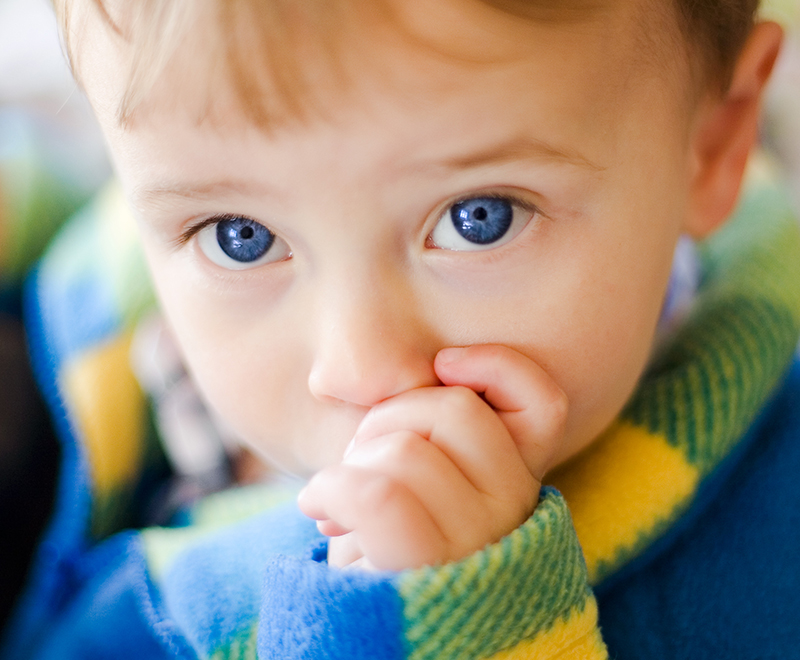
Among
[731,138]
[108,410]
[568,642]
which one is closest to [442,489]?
→ [568,642]

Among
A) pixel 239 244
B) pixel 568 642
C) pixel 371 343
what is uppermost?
pixel 239 244

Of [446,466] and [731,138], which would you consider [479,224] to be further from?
[731,138]

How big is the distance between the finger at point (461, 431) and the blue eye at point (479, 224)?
0.10 meters

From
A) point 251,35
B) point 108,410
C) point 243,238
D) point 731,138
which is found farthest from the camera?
point 108,410

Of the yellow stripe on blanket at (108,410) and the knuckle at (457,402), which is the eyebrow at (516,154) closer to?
the knuckle at (457,402)

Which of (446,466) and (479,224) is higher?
(479,224)

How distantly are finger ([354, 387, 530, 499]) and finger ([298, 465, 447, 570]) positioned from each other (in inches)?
1.8

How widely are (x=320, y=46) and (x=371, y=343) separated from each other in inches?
7.4

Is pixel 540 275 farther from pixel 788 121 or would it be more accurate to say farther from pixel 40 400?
pixel 788 121

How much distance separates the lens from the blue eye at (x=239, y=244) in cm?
61

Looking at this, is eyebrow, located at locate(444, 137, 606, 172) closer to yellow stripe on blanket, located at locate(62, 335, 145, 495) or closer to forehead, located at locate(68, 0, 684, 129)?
forehead, located at locate(68, 0, 684, 129)

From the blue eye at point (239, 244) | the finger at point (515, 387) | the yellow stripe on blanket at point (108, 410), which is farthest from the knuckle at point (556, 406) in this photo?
the yellow stripe on blanket at point (108, 410)

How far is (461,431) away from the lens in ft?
1.79

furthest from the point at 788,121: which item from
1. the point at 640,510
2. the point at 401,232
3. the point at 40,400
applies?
the point at 40,400
